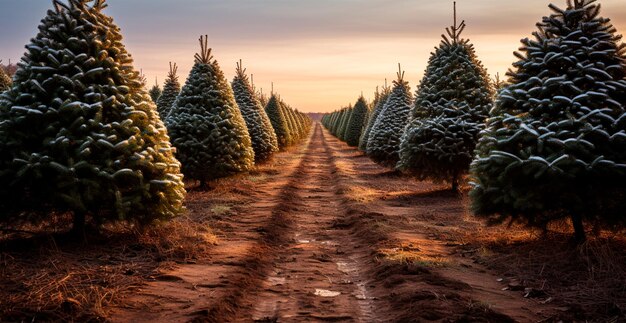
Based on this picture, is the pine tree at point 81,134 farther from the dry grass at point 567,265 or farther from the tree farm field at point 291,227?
the dry grass at point 567,265

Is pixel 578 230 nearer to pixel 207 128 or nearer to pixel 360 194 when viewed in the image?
pixel 360 194

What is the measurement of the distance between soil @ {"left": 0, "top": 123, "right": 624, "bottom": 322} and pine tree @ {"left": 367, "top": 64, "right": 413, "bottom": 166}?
10.5m

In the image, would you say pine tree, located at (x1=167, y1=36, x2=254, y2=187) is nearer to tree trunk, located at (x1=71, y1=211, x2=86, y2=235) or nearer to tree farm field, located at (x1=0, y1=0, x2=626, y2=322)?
tree farm field, located at (x1=0, y1=0, x2=626, y2=322)

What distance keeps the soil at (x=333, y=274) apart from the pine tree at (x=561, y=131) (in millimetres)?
1115

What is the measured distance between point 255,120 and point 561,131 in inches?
739

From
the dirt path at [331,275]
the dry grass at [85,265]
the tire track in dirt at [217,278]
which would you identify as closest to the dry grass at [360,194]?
the dirt path at [331,275]

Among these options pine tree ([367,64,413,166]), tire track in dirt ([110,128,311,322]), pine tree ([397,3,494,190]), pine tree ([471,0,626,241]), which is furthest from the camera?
pine tree ([367,64,413,166])

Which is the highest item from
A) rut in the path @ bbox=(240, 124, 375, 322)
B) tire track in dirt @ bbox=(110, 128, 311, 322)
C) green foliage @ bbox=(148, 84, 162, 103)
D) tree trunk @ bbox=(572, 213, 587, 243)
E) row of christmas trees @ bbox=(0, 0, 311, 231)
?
green foliage @ bbox=(148, 84, 162, 103)

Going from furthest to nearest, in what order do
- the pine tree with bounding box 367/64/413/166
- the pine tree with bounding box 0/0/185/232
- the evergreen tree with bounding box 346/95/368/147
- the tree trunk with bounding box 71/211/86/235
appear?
the evergreen tree with bounding box 346/95/368/147 < the pine tree with bounding box 367/64/413/166 < the tree trunk with bounding box 71/211/86/235 < the pine tree with bounding box 0/0/185/232

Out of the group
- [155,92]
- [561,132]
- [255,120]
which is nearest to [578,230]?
[561,132]

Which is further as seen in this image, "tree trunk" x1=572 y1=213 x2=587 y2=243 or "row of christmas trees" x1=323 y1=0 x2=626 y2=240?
"tree trunk" x1=572 y1=213 x2=587 y2=243

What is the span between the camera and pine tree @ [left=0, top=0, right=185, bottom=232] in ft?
25.9

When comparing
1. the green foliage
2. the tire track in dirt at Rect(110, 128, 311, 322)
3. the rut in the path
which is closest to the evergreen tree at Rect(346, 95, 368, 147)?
the green foliage

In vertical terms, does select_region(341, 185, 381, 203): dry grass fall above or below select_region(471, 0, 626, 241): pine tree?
below
